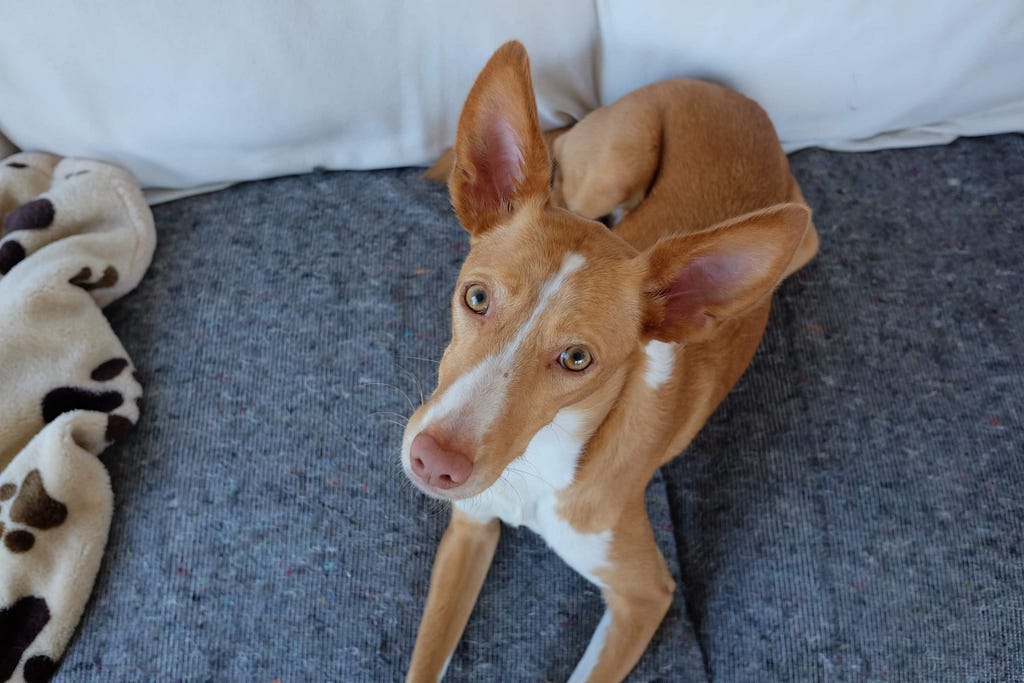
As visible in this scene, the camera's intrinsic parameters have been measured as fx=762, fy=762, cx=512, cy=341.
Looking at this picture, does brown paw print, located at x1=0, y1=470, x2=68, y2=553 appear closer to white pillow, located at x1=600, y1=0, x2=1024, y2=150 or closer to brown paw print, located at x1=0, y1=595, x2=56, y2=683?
brown paw print, located at x1=0, y1=595, x2=56, y2=683

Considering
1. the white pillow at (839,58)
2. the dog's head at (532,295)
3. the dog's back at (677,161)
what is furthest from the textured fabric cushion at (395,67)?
the dog's head at (532,295)

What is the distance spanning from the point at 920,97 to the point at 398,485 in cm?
188

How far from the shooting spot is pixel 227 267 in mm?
2078

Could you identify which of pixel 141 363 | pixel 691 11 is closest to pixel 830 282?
pixel 691 11

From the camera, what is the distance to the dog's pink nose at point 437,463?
124 centimetres

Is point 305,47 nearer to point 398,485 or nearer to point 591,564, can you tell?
point 398,485

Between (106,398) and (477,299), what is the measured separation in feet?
3.46

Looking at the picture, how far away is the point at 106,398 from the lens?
1.85 meters

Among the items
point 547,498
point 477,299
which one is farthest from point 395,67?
point 547,498

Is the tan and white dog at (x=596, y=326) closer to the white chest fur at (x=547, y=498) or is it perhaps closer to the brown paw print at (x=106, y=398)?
the white chest fur at (x=547, y=498)

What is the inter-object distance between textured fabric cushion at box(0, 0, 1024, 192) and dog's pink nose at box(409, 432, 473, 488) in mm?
1224

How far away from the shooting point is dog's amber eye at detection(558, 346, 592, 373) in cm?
136

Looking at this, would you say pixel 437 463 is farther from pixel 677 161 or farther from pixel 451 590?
pixel 677 161

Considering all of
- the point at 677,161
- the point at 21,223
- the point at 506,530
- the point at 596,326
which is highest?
the point at 596,326
